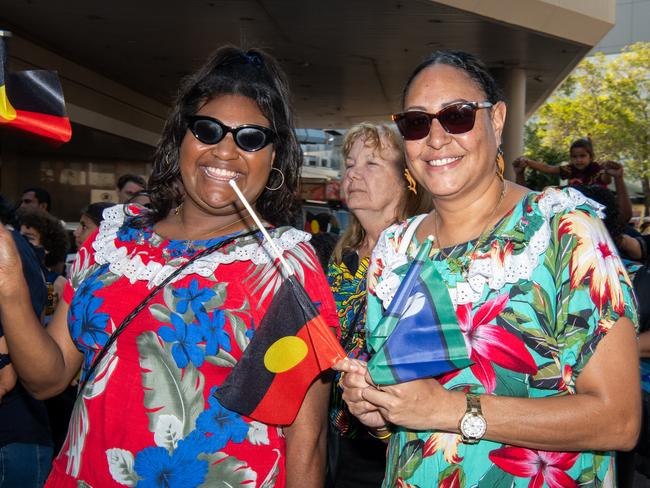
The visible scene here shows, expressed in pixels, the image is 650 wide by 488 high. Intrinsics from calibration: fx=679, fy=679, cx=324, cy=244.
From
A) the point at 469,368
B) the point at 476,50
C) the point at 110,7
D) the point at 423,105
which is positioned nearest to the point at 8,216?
the point at 423,105

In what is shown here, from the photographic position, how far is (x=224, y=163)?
7.84 feet

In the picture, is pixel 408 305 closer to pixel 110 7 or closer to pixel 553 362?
pixel 553 362

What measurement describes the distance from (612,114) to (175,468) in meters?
33.6

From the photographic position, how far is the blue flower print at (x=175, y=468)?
207 centimetres

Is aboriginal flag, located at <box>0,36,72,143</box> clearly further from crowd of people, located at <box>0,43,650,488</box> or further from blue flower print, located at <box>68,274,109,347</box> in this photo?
blue flower print, located at <box>68,274,109,347</box>

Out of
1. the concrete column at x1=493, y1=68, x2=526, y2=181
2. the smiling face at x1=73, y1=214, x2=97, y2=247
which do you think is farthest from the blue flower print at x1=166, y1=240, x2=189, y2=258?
the concrete column at x1=493, y1=68, x2=526, y2=181

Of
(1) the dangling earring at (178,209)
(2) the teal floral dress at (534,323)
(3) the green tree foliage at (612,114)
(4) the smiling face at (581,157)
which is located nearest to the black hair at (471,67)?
(2) the teal floral dress at (534,323)

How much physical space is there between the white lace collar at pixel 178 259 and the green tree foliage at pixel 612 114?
30.3m

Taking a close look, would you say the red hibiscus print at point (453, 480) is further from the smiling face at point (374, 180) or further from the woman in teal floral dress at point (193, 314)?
the smiling face at point (374, 180)

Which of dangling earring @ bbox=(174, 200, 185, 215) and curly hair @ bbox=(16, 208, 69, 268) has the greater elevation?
dangling earring @ bbox=(174, 200, 185, 215)

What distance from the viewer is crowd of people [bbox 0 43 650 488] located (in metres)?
1.73

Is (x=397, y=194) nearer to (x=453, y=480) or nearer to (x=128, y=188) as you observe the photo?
(x=453, y=480)

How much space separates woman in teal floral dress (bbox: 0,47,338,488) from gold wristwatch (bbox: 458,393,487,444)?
57cm

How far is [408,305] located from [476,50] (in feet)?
42.7
